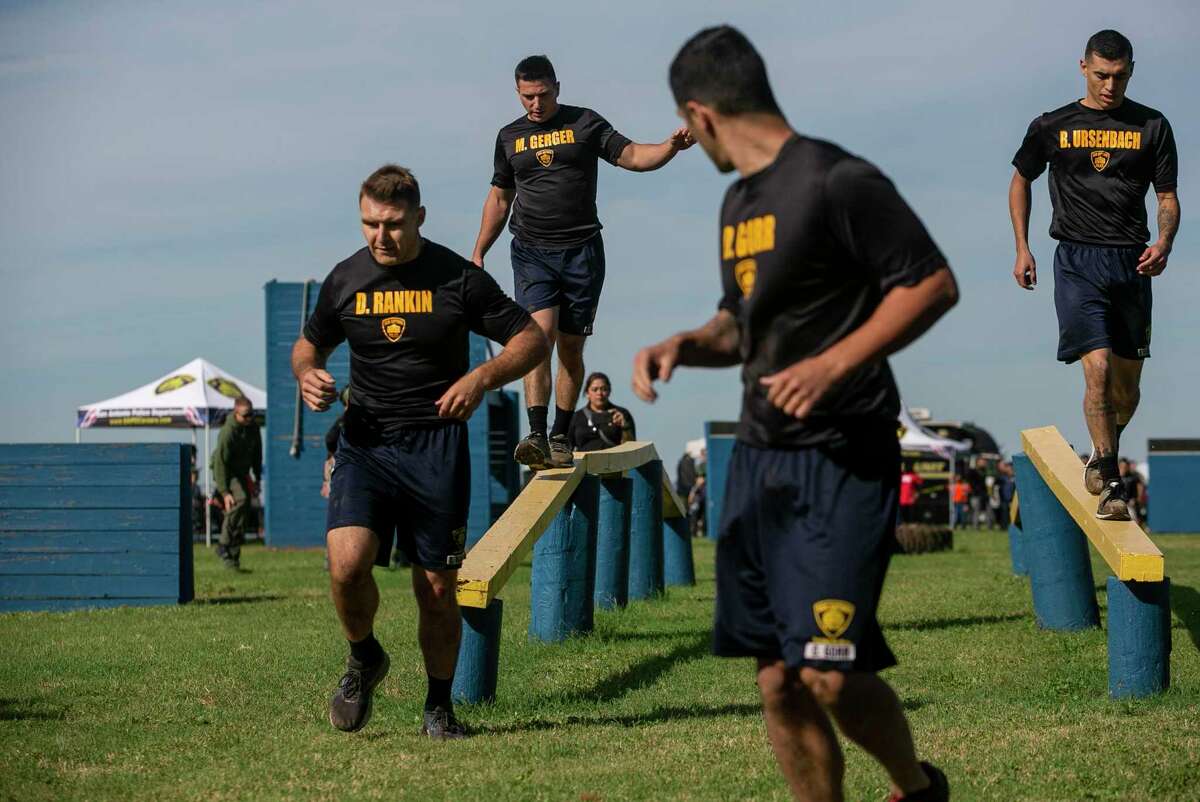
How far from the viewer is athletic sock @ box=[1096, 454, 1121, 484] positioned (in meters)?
8.80

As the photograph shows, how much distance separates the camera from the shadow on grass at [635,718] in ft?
24.3

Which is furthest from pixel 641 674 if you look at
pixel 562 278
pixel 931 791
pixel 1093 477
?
pixel 931 791

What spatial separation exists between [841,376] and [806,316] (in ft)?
0.96

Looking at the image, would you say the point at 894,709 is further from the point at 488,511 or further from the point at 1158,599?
the point at 488,511

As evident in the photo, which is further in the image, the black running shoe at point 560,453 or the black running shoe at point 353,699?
the black running shoe at point 560,453

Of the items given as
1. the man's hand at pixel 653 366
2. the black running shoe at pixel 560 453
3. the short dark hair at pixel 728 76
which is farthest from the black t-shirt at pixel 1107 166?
the man's hand at pixel 653 366

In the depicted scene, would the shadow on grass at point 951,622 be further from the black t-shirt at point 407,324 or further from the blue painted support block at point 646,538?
the black t-shirt at point 407,324

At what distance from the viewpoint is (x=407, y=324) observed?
271 inches

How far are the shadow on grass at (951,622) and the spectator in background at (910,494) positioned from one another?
21773 mm

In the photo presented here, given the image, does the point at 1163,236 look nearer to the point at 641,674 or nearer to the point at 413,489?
the point at 641,674

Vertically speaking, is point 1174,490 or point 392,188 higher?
point 392,188

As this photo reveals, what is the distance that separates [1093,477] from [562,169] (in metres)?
3.59

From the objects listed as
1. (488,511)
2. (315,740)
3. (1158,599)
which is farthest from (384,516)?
(488,511)

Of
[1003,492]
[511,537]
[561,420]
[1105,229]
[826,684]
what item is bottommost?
[1003,492]
